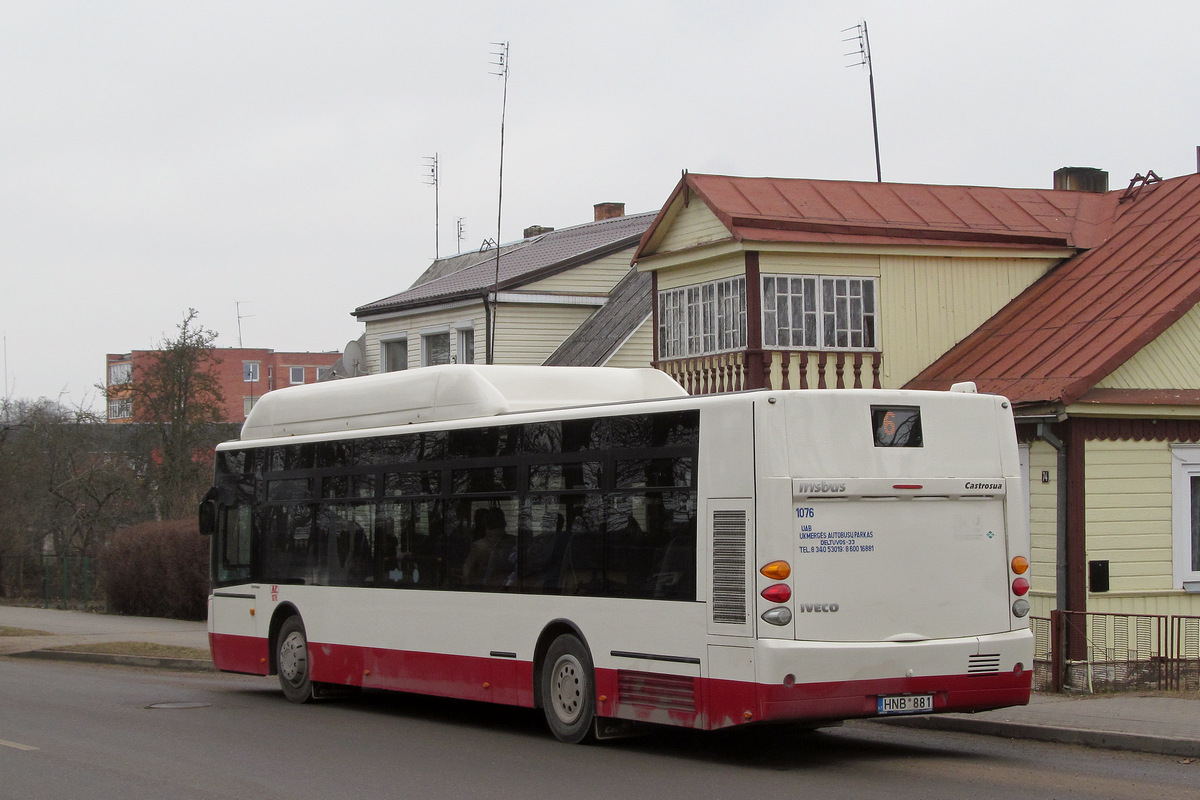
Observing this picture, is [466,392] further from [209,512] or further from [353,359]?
[353,359]

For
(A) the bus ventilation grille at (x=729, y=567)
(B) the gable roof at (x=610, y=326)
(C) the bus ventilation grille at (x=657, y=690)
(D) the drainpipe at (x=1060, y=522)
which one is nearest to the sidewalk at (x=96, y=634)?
(B) the gable roof at (x=610, y=326)

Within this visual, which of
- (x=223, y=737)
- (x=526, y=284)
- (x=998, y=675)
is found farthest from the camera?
(x=526, y=284)

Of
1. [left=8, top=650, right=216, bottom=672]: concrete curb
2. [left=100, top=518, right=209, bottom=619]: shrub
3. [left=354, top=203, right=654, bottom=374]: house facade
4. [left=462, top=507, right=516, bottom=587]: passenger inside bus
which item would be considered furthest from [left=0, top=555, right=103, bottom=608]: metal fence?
[left=462, top=507, right=516, bottom=587]: passenger inside bus

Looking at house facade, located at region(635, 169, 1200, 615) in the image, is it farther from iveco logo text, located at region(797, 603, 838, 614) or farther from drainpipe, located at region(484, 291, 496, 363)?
drainpipe, located at region(484, 291, 496, 363)

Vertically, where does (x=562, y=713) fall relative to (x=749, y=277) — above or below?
below

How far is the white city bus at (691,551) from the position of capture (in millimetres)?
9898

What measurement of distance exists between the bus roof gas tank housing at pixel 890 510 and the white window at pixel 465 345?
21501 millimetres

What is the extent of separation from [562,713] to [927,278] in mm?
11489

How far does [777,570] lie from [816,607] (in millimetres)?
384

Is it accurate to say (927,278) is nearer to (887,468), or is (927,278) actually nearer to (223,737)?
(887,468)

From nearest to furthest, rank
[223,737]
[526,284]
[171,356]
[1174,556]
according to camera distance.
Answer: [223,737], [1174,556], [526,284], [171,356]

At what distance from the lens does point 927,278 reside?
2105 cm

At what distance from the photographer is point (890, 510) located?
10258 mm

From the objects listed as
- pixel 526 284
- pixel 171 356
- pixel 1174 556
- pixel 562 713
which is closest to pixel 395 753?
pixel 562 713
